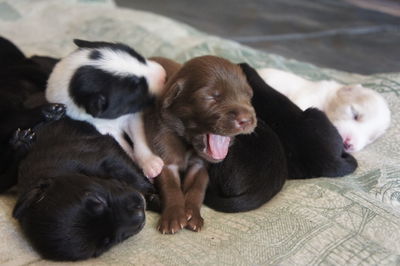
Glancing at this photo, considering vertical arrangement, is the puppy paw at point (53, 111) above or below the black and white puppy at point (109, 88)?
below

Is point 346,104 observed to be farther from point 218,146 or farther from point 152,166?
point 152,166

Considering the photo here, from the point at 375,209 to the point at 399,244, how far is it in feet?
0.80

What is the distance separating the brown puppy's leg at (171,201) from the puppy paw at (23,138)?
658 millimetres

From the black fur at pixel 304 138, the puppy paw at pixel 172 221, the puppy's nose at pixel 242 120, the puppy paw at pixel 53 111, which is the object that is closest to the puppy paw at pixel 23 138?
the puppy paw at pixel 53 111

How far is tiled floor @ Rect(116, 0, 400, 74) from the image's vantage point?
528 centimetres

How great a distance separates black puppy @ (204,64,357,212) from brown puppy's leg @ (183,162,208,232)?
0.06m

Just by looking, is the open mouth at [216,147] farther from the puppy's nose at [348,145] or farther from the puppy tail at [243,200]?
the puppy's nose at [348,145]

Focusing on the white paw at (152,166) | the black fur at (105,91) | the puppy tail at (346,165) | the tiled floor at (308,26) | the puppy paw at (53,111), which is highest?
the black fur at (105,91)

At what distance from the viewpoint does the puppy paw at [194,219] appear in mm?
2160

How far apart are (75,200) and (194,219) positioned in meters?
0.57

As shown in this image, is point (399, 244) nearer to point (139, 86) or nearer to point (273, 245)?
point (273, 245)

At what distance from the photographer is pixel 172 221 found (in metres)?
2.16

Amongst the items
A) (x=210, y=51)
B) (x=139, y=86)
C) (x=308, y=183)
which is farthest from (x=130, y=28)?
(x=308, y=183)

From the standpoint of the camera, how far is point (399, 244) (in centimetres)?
204
